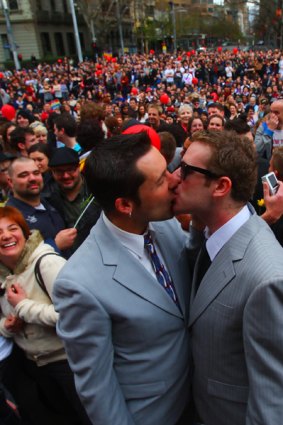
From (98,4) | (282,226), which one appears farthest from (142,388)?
(98,4)

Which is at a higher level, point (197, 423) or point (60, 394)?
point (197, 423)

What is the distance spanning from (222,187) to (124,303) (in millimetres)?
635

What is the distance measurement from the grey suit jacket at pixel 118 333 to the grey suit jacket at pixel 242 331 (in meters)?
0.14

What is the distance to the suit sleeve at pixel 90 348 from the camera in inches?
57.1

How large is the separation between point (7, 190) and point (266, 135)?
355 centimetres

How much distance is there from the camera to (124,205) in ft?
5.15

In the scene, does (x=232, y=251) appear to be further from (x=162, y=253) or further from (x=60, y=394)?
(x=60, y=394)

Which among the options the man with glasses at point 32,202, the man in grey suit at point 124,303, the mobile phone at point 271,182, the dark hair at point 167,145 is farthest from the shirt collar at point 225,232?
the dark hair at point 167,145

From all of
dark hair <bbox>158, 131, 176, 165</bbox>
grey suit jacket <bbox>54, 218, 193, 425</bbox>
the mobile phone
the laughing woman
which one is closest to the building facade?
dark hair <bbox>158, 131, 176, 165</bbox>

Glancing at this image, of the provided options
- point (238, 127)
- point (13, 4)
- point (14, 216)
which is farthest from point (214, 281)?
point (13, 4)

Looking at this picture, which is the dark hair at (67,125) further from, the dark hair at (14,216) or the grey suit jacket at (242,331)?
the grey suit jacket at (242,331)

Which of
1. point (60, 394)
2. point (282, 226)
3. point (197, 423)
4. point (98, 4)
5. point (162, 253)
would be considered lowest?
point (60, 394)

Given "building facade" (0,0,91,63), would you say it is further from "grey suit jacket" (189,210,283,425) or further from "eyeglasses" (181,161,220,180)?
"grey suit jacket" (189,210,283,425)

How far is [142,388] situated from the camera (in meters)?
1.65
